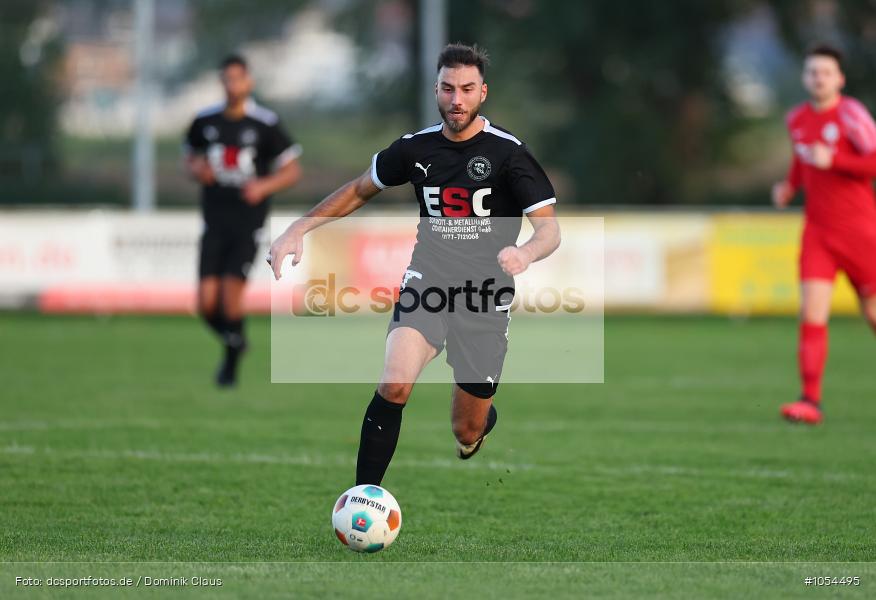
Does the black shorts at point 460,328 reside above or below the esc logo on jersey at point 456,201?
below

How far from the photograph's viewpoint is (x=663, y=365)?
48.6 ft

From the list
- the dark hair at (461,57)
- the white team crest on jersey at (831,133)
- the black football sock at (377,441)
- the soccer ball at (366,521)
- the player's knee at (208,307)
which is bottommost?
the player's knee at (208,307)

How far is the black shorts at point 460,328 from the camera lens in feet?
22.1

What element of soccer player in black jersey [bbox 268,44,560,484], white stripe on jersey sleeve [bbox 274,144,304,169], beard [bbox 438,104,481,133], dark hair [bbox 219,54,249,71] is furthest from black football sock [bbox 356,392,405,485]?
white stripe on jersey sleeve [bbox 274,144,304,169]

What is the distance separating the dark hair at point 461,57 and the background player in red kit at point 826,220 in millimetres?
4506

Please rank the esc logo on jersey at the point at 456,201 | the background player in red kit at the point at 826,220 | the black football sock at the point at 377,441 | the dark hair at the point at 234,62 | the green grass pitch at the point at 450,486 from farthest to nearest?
the dark hair at the point at 234,62 → the background player in red kit at the point at 826,220 → the esc logo on jersey at the point at 456,201 → the black football sock at the point at 377,441 → the green grass pitch at the point at 450,486

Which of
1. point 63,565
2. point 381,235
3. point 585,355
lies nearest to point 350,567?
point 63,565

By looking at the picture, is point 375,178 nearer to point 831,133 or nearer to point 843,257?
point 831,133

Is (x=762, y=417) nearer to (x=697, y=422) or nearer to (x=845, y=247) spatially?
(x=697, y=422)

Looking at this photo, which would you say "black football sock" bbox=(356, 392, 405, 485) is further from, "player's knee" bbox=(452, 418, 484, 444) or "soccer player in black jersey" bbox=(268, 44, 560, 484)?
"player's knee" bbox=(452, 418, 484, 444)

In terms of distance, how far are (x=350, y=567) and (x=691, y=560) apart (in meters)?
1.42

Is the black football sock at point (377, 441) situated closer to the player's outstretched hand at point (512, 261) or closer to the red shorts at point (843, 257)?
the player's outstretched hand at point (512, 261)

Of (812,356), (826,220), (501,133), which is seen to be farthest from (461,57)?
(812,356)

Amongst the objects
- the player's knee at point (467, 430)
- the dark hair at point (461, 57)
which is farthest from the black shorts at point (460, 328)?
the dark hair at point (461, 57)
